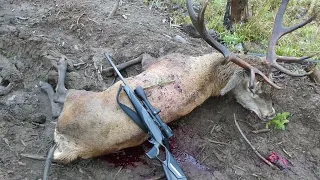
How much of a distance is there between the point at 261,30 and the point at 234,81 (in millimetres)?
Answer: 2101

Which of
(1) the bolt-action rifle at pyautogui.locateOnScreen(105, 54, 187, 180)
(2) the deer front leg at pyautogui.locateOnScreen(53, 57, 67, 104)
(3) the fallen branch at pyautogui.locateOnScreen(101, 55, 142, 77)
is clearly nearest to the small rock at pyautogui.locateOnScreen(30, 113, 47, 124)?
(2) the deer front leg at pyautogui.locateOnScreen(53, 57, 67, 104)

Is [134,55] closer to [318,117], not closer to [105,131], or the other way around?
[105,131]

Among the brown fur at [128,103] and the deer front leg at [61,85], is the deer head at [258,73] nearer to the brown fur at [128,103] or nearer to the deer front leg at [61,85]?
the brown fur at [128,103]

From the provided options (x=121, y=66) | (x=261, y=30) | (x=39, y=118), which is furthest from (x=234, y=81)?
(x=261, y=30)

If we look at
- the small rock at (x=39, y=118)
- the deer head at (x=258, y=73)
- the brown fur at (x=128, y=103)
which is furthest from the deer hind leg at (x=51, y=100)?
the deer head at (x=258, y=73)

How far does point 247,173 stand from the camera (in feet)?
13.3

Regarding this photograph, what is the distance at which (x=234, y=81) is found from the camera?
14.6ft

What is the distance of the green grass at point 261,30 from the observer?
19.8 feet

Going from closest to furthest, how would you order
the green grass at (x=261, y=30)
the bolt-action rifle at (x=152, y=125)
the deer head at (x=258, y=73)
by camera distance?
the bolt-action rifle at (x=152, y=125) < the deer head at (x=258, y=73) < the green grass at (x=261, y=30)

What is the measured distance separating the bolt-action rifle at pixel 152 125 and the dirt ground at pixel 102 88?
1.18 ft

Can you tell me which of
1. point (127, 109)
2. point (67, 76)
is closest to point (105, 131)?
point (127, 109)

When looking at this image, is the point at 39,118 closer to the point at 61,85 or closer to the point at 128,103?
the point at 61,85

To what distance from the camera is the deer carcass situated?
383 centimetres

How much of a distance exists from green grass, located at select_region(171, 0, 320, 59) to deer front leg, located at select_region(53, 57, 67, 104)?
6.60 ft
